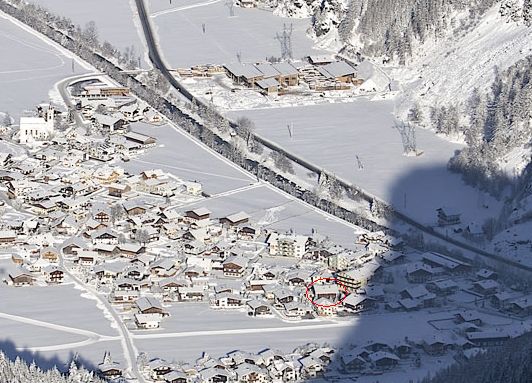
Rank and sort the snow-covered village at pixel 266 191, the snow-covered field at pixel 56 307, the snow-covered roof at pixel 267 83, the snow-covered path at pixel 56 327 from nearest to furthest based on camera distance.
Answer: the snow-covered village at pixel 266 191 → the snow-covered path at pixel 56 327 → the snow-covered field at pixel 56 307 → the snow-covered roof at pixel 267 83

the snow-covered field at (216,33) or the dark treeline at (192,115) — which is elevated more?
the snow-covered field at (216,33)

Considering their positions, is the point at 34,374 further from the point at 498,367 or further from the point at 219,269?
the point at 219,269

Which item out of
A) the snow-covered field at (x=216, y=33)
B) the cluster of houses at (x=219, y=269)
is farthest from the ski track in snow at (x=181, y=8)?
the cluster of houses at (x=219, y=269)

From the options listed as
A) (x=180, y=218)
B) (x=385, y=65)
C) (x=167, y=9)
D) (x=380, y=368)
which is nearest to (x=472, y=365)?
(x=380, y=368)

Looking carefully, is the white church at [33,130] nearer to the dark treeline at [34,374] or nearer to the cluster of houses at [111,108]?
the cluster of houses at [111,108]

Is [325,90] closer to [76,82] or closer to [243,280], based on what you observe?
[76,82]

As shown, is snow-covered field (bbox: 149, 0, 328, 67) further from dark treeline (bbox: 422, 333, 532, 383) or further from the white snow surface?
dark treeline (bbox: 422, 333, 532, 383)

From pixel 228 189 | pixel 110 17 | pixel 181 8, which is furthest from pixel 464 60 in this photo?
pixel 110 17
